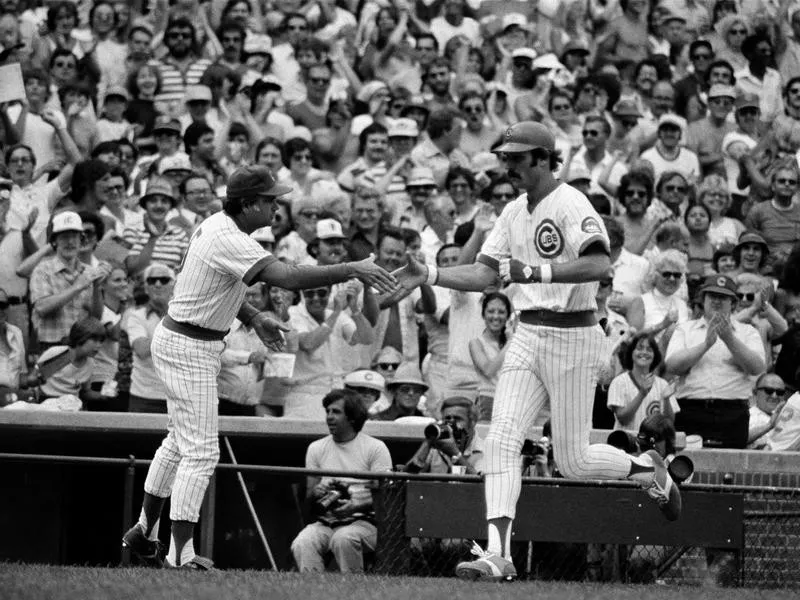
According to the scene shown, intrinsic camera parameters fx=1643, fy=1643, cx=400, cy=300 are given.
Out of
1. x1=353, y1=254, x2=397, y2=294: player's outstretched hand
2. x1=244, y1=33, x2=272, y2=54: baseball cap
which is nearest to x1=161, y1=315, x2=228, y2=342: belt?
x1=353, y1=254, x2=397, y2=294: player's outstretched hand

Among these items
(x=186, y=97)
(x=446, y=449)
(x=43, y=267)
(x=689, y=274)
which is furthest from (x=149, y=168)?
(x=446, y=449)

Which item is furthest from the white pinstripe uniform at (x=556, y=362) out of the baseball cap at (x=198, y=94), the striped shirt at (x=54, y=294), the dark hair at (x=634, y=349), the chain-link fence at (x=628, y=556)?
the baseball cap at (x=198, y=94)

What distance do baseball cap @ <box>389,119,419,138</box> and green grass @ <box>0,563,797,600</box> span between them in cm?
738

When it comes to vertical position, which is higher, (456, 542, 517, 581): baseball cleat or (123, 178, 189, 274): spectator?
(123, 178, 189, 274): spectator

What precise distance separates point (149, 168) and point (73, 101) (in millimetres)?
1236

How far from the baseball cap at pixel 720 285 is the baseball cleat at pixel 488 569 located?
4784 mm

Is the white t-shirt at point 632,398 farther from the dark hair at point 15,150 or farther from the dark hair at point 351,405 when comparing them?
the dark hair at point 15,150

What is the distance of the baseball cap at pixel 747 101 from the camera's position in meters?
17.0

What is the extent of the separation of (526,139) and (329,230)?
5080 mm

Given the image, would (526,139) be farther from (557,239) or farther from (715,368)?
(715,368)

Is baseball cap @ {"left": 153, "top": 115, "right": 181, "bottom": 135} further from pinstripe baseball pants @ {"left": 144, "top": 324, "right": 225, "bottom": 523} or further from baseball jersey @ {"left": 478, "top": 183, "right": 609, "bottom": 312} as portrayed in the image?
baseball jersey @ {"left": 478, "top": 183, "right": 609, "bottom": 312}

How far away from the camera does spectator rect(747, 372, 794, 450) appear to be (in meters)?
12.3

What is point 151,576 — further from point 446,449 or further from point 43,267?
point 43,267

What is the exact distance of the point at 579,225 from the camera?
838 cm
